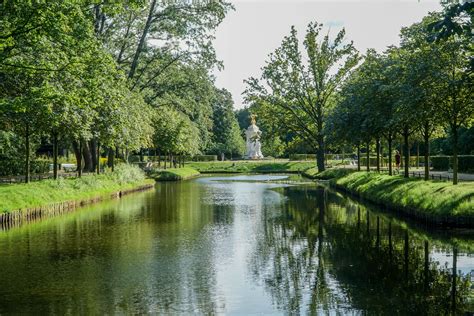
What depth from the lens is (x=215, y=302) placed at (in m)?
13.0

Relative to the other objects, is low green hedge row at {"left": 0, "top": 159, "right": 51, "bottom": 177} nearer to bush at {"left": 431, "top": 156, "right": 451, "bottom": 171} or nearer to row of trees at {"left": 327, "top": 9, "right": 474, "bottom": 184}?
row of trees at {"left": 327, "top": 9, "right": 474, "bottom": 184}

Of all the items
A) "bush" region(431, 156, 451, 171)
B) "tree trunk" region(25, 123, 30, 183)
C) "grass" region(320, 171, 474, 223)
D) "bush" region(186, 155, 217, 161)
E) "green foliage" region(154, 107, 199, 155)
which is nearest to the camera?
"grass" region(320, 171, 474, 223)

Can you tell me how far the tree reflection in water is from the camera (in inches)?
499

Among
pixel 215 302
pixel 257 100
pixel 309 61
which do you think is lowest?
pixel 215 302

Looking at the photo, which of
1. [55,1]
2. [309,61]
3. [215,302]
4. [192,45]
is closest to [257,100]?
[309,61]

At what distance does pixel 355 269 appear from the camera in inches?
637

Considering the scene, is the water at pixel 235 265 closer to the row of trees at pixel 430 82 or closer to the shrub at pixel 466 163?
the row of trees at pixel 430 82

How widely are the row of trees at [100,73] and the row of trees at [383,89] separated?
40.6 feet

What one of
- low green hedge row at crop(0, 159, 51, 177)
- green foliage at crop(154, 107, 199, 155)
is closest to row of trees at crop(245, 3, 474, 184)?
green foliage at crop(154, 107, 199, 155)

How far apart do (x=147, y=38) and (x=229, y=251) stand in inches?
1393

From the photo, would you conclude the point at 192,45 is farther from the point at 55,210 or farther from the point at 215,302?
the point at 215,302

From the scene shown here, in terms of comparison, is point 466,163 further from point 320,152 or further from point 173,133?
point 173,133

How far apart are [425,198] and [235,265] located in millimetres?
13327

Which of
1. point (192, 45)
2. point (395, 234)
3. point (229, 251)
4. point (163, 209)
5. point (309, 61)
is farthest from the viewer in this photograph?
point (309, 61)
